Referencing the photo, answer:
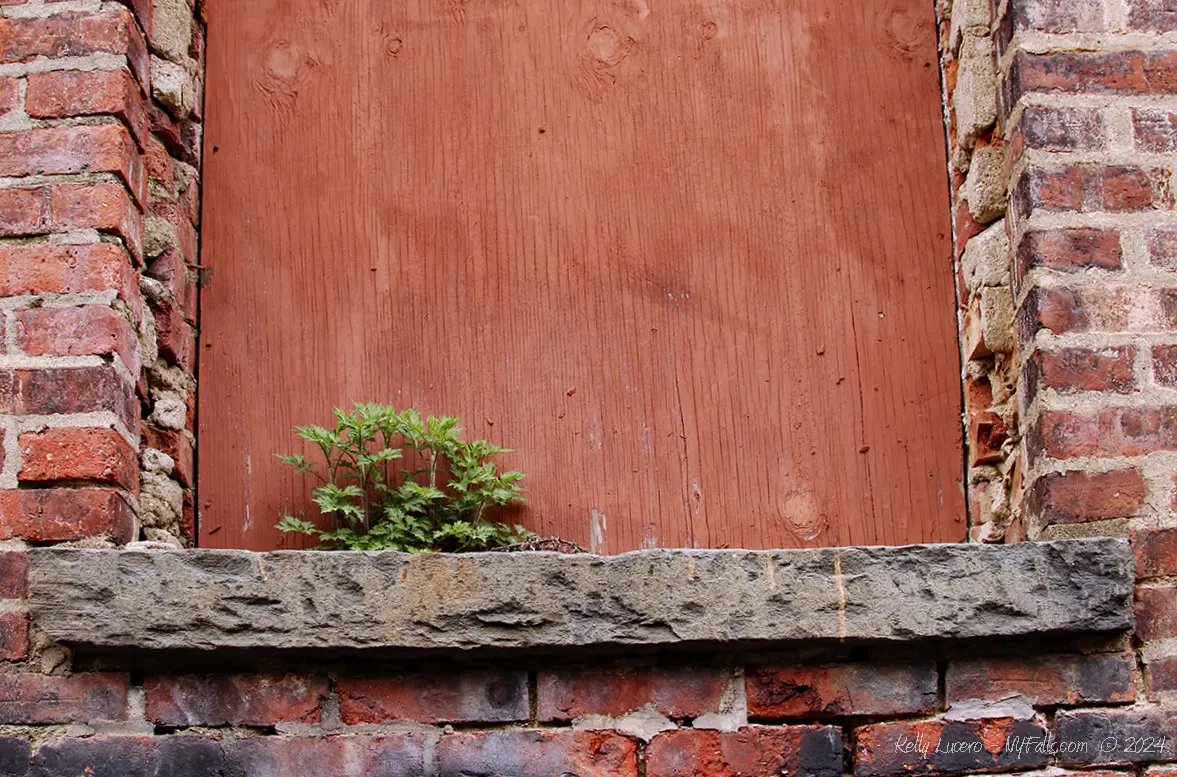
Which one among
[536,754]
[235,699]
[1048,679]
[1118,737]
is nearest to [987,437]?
[1048,679]

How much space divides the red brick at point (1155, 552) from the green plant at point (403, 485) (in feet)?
3.76

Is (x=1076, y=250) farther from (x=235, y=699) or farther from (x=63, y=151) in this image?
(x=63, y=151)

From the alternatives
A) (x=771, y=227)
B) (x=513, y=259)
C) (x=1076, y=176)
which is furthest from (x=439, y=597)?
(x=1076, y=176)

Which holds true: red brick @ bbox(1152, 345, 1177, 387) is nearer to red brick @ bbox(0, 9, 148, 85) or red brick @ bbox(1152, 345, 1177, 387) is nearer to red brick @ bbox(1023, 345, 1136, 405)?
red brick @ bbox(1023, 345, 1136, 405)

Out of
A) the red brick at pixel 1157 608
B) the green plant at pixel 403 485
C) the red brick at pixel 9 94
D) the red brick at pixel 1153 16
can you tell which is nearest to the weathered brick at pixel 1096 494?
the red brick at pixel 1157 608

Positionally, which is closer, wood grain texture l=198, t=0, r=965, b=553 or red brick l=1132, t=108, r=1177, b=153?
red brick l=1132, t=108, r=1177, b=153

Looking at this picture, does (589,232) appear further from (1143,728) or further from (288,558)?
(1143,728)

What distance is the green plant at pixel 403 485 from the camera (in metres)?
2.65

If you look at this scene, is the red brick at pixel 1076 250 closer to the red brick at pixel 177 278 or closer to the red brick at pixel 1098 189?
the red brick at pixel 1098 189

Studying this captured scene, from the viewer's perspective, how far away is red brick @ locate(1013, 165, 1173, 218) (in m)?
2.53

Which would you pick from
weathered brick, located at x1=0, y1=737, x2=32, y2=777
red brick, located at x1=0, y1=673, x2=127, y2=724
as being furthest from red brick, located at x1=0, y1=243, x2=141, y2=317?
weathered brick, located at x1=0, y1=737, x2=32, y2=777

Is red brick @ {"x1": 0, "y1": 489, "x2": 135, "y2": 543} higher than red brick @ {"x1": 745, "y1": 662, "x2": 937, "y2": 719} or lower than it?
higher

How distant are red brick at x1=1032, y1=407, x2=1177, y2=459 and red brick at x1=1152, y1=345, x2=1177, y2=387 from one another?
0.18ft

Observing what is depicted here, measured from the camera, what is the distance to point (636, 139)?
293 centimetres
